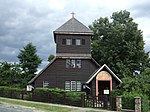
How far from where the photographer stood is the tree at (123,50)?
50000mm

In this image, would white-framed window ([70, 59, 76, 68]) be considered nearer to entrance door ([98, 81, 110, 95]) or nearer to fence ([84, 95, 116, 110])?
entrance door ([98, 81, 110, 95])

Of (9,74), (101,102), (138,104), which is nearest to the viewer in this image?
(138,104)

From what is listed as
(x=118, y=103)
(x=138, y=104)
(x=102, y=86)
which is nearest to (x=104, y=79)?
(x=102, y=86)

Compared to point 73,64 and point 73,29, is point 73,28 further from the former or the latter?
point 73,64

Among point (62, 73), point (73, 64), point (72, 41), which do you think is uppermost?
point (72, 41)

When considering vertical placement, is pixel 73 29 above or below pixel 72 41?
above

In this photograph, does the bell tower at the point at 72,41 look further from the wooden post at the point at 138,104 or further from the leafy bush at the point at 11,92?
the wooden post at the point at 138,104

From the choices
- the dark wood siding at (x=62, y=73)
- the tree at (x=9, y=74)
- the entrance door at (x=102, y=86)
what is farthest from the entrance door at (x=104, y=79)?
the tree at (x=9, y=74)

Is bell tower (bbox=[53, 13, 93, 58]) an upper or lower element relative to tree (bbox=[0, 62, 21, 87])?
upper

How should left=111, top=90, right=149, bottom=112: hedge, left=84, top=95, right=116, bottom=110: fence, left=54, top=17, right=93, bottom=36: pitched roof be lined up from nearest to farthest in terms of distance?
left=111, top=90, right=149, bottom=112: hedge < left=84, top=95, right=116, bottom=110: fence < left=54, top=17, right=93, bottom=36: pitched roof

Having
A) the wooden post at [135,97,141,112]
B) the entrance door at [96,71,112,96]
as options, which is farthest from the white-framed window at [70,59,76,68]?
the wooden post at [135,97,141,112]

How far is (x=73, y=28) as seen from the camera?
38.5 m

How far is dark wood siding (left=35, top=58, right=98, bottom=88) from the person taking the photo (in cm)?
3684

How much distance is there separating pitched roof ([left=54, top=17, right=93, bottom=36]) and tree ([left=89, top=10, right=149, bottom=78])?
12.8 metres
